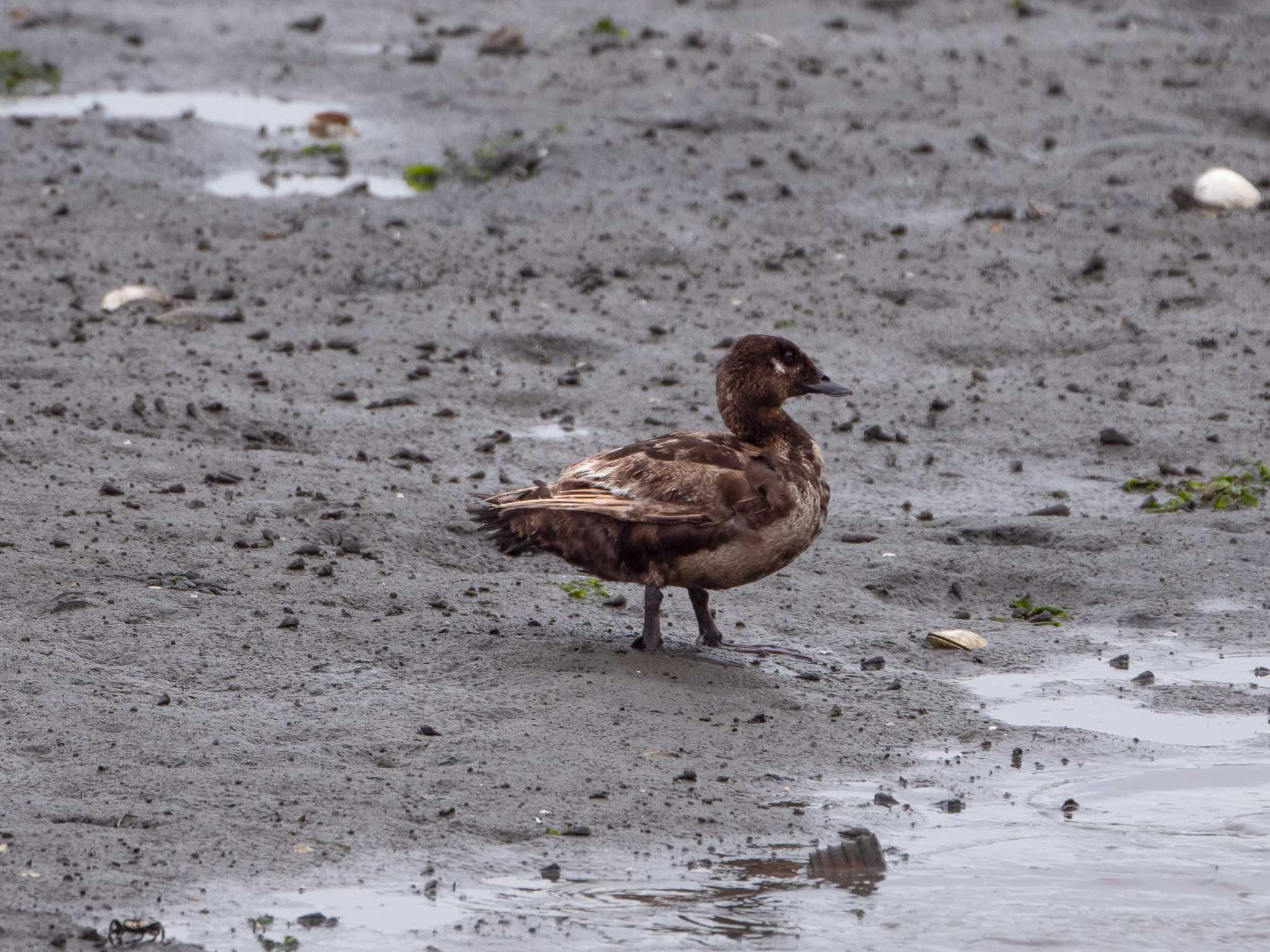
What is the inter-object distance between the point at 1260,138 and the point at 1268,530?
6894mm

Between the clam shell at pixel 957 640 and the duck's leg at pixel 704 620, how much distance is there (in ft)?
2.77

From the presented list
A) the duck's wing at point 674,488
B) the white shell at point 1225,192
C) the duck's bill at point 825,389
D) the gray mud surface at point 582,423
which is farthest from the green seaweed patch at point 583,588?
the white shell at point 1225,192

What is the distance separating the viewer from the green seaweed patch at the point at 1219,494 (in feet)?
26.6

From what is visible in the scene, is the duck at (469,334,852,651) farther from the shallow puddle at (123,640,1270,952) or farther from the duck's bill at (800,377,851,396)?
the shallow puddle at (123,640,1270,952)

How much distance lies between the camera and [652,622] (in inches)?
251

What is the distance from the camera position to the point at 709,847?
5.06 metres

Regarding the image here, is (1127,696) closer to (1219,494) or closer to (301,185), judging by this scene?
(1219,494)

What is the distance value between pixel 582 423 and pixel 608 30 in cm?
782

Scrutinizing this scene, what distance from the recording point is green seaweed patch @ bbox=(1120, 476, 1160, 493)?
27.6 feet

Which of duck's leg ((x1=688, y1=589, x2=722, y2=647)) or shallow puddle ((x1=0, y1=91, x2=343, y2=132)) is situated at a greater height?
Answer: duck's leg ((x1=688, y1=589, x2=722, y2=647))

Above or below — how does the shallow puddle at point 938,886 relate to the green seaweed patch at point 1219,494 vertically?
above

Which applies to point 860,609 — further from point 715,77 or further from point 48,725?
point 715,77

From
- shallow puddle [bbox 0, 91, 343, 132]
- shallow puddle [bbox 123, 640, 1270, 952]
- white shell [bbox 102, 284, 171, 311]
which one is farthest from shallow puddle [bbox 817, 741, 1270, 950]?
shallow puddle [bbox 0, 91, 343, 132]

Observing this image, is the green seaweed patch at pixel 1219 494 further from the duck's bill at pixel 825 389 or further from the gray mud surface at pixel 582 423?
the duck's bill at pixel 825 389
